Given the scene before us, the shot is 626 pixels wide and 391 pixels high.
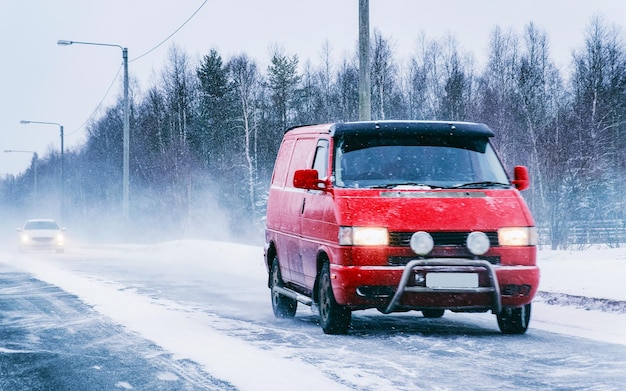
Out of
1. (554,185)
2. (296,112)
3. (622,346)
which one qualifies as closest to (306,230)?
(622,346)

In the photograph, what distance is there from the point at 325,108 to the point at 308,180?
61670mm

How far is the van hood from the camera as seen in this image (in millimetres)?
8508

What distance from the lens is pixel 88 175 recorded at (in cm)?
10106

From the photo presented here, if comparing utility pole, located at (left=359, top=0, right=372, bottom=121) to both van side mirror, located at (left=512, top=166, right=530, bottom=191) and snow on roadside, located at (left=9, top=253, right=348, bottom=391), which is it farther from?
van side mirror, located at (left=512, top=166, right=530, bottom=191)

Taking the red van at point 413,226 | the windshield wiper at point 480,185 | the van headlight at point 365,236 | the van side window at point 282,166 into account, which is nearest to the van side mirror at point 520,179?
the red van at point 413,226

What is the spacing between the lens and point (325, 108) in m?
70.6

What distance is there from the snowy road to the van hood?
1076mm

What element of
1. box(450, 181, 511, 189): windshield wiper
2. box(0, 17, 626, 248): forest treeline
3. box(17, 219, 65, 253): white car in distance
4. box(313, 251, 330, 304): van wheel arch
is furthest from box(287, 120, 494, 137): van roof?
box(0, 17, 626, 248): forest treeline

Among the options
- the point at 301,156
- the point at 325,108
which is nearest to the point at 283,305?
the point at 301,156

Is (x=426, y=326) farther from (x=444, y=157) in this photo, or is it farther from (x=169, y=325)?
(x=169, y=325)

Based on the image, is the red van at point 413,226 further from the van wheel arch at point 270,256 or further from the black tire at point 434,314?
the black tire at point 434,314

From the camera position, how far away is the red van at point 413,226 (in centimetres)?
847

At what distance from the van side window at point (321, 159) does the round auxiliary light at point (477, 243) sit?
5.67 feet

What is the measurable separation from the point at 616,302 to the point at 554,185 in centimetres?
2603
